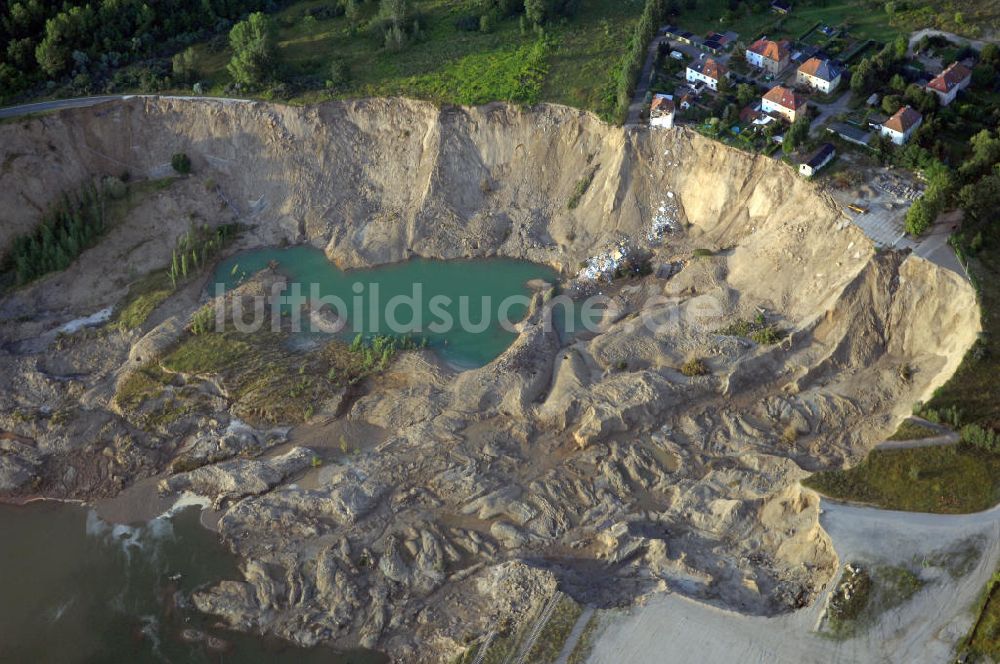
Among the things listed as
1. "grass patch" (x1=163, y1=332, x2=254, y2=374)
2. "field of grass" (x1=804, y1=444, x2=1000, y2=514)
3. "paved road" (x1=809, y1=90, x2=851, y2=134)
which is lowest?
"field of grass" (x1=804, y1=444, x2=1000, y2=514)

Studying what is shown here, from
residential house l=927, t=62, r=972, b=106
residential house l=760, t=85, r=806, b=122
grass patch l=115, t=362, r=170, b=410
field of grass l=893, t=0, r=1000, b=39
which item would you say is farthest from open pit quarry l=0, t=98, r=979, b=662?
field of grass l=893, t=0, r=1000, b=39

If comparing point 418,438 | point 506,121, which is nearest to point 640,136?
point 506,121

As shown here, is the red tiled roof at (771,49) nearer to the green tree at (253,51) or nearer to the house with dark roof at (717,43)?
the house with dark roof at (717,43)

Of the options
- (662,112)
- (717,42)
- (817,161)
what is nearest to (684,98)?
(662,112)

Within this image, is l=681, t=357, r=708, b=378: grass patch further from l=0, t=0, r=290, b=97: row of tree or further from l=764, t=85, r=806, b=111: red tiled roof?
l=0, t=0, r=290, b=97: row of tree

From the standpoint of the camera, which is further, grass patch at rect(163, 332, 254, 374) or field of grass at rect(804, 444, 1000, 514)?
grass patch at rect(163, 332, 254, 374)

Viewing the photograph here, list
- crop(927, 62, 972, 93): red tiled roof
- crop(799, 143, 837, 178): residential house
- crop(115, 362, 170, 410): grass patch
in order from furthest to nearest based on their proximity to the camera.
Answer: crop(927, 62, 972, 93): red tiled roof
crop(799, 143, 837, 178): residential house
crop(115, 362, 170, 410): grass patch

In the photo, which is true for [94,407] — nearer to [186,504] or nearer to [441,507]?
[186,504]

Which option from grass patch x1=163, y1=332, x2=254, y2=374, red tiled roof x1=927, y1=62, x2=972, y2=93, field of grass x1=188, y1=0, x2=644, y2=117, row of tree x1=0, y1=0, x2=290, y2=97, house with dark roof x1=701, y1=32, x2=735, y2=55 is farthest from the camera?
house with dark roof x1=701, y1=32, x2=735, y2=55

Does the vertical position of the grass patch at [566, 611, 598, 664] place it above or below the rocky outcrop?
below
